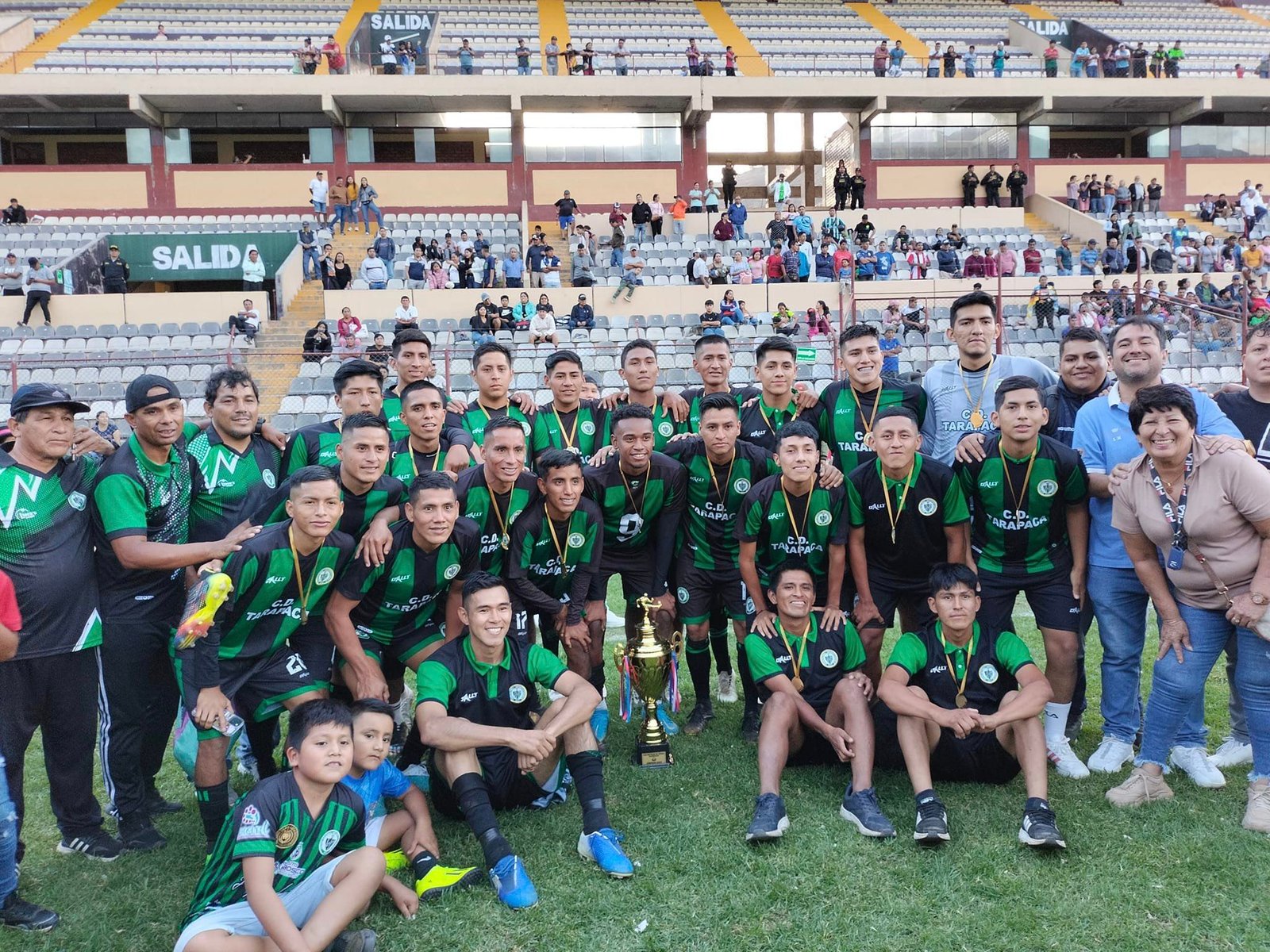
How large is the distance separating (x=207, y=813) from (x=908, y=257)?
65.0 feet

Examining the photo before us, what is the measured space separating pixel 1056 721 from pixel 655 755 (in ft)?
7.08

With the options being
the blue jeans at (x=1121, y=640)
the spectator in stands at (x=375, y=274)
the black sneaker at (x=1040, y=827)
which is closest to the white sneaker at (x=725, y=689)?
the blue jeans at (x=1121, y=640)

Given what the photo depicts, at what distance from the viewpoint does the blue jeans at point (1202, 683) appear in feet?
13.8

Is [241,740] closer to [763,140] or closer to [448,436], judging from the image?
[448,436]

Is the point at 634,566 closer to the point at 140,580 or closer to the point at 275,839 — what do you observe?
the point at 140,580

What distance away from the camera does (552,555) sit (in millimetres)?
5215

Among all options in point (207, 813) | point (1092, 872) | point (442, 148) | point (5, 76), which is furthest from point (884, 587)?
point (5, 76)

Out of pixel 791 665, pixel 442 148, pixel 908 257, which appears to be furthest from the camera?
pixel 442 148

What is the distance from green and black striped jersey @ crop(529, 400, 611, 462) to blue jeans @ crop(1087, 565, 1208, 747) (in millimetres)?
3107

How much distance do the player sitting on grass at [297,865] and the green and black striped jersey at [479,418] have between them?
111 inches

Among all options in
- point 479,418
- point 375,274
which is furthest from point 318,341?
point 479,418

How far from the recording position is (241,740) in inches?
203

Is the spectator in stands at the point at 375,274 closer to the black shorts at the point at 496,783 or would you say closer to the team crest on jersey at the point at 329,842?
the black shorts at the point at 496,783

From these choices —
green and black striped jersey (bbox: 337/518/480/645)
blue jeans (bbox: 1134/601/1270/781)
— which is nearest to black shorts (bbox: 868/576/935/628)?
blue jeans (bbox: 1134/601/1270/781)
